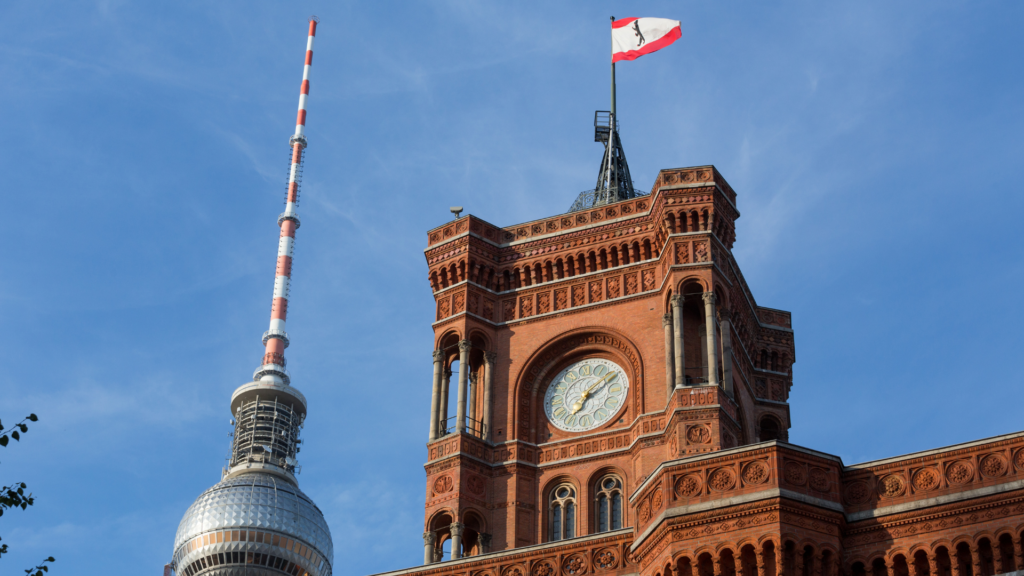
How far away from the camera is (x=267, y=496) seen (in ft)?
424

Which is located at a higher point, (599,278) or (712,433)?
(599,278)

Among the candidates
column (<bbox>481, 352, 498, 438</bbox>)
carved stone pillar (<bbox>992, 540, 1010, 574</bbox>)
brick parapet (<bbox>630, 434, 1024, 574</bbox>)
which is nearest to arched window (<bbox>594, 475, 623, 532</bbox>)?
column (<bbox>481, 352, 498, 438</bbox>)

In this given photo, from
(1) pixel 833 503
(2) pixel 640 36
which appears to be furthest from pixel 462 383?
(1) pixel 833 503

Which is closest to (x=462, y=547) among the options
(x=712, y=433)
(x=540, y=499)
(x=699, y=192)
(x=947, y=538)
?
A: (x=540, y=499)

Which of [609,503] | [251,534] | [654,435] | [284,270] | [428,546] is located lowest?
[428,546]

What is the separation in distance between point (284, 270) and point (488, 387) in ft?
286

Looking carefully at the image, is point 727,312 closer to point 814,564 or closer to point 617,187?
point 617,187

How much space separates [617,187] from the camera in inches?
2862

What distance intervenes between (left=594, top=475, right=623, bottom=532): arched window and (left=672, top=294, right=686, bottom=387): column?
4.69 meters

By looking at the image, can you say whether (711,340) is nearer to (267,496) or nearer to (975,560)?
(975,560)

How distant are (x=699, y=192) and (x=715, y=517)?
2334 cm

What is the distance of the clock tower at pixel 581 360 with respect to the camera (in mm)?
56938

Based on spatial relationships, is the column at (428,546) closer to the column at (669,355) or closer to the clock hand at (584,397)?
the clock hand at (584,397)

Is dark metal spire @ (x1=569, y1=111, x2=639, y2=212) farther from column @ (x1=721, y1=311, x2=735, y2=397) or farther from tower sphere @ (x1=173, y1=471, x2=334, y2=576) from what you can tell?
tower sphere @ (x1=173, y1=471, x2=334, y2=576)
